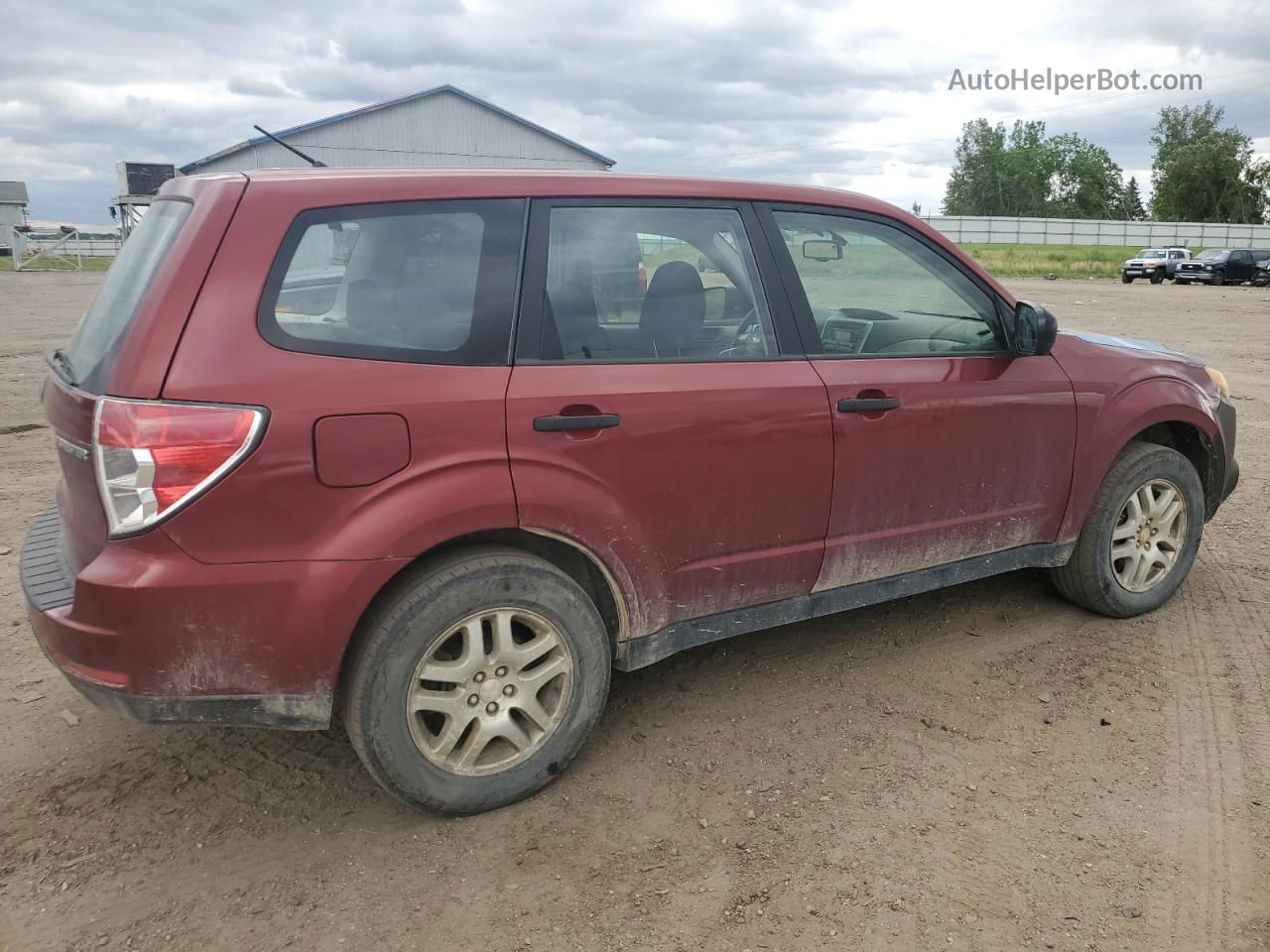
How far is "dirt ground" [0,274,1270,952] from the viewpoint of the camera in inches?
97.4

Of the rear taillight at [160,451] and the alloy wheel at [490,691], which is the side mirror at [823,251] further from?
the rear taillight at [160,451]

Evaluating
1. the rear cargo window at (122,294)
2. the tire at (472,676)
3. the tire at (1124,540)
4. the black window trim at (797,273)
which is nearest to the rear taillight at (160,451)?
the rear cargo window at (122,294)

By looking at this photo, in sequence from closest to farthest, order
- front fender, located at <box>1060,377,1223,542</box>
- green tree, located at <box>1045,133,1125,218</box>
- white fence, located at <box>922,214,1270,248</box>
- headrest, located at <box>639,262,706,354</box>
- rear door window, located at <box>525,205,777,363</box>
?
rear door window, located at <box>525,205,777,363</box> < headrest, located at <box>639,262,706,354</box> < front fender, located at <box>1060,377,1223,542</box> < white fence, located at <box>922,214,1270,248</box> < green tree, located at <box>1045,133,1125,218</box>

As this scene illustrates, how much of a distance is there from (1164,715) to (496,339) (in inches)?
104

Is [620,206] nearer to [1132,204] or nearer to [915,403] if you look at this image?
[915,403]

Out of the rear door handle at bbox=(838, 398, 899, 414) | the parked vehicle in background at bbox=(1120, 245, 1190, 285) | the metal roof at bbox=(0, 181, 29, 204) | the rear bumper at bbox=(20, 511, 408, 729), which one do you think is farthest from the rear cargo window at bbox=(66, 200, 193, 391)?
the metal roof at bbox=(0, 181, 29, 204)

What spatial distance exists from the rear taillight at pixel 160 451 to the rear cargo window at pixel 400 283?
27 cm

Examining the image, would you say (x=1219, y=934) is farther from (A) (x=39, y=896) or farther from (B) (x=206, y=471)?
(A) (x=39, y=896)

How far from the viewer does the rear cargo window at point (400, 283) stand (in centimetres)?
261

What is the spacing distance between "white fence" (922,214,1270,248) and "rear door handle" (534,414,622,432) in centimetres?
5928

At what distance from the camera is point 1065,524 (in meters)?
4.04

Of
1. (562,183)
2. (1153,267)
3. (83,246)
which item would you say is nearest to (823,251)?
(562,183)

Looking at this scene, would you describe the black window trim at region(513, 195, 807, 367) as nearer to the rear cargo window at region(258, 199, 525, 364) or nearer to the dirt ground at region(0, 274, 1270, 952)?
the rear cargo window at region(258, 199, 525, 364)

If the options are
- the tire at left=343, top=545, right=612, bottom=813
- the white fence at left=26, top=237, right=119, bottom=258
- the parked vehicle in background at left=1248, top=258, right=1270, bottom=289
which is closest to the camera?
the tire at left=343, top=545, right=612, bottom=813
